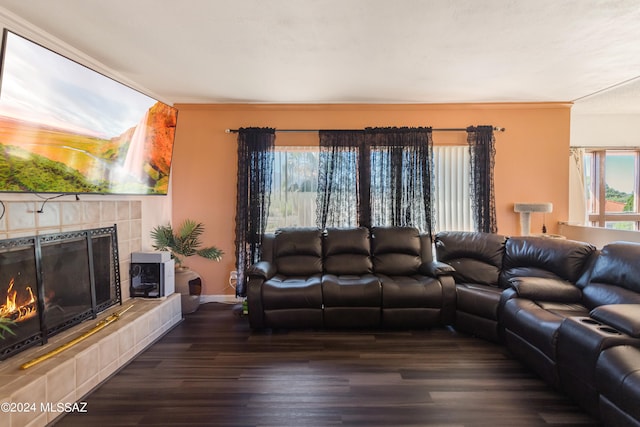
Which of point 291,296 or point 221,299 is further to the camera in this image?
point 221,299

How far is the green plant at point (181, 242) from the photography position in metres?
3.57

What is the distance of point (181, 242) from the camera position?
3674mm

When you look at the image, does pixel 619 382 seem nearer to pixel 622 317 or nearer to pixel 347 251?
pixel 622 317

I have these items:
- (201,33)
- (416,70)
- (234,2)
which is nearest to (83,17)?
(201,33)

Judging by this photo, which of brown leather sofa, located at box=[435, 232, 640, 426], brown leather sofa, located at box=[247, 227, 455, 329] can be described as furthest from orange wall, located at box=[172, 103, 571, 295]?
brown leather sofa, located at box=[247, 227, 455, 329]

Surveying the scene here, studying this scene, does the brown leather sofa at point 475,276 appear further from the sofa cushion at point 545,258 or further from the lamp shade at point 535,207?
the lamp shade at point 535,207

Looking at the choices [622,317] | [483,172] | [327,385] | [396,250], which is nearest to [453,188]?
[483,172]

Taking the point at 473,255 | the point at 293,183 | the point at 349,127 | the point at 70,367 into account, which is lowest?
the point at 70,367

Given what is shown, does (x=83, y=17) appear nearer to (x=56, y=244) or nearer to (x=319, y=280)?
(x=56, y=244)

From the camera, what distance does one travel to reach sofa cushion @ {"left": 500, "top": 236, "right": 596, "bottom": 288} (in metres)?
2.71

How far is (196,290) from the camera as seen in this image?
12.1 feet

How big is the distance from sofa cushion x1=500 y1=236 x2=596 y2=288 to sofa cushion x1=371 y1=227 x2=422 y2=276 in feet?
3.11

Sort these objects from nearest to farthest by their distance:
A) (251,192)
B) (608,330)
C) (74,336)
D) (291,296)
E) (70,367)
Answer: (608,330) → (70,367) → (74,336) → (291,296) → (251,192)

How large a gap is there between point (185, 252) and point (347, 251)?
204cm
